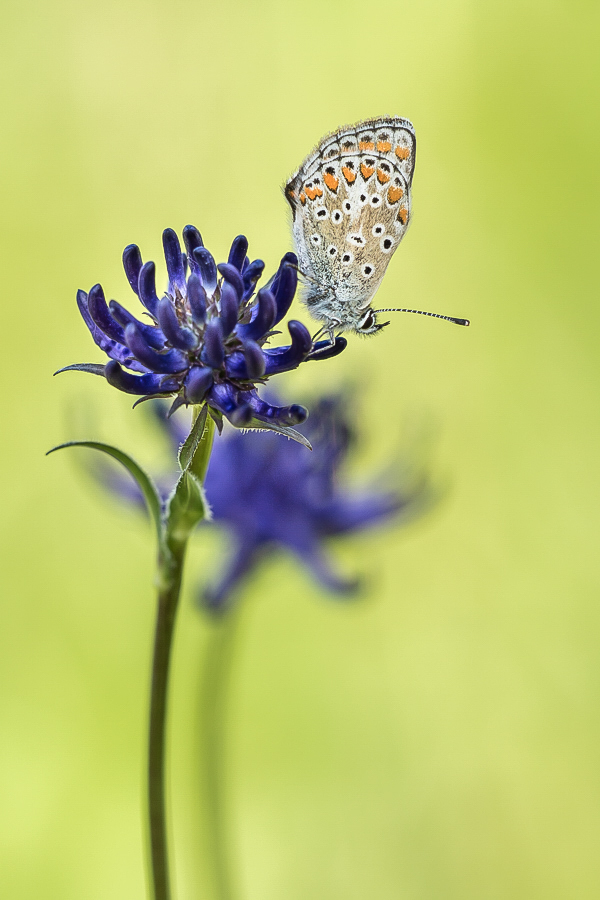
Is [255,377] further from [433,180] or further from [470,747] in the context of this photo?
[433,180]

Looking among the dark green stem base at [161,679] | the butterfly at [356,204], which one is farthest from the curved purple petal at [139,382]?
the butterfly at [356,204]

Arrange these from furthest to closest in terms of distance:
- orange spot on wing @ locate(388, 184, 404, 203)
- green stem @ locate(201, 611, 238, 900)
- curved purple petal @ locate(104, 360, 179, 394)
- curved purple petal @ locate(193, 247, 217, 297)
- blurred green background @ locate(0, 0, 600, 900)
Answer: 1. blurred green background @ locate(0, 0, 600, 900)
2. green stem @ locate(201, 611, 238, 900)
3. orange spot on wing @ locate(388, 184, 404, 203)
4. curved purple petal @ locate(193, 247, 217, 297)
5. curved purple petal @ locate(104, 360, 179, 394)

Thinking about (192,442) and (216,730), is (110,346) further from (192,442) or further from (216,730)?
(216,730)

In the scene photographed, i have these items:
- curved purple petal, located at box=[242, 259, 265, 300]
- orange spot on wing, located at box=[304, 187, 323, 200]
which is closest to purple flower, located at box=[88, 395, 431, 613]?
orange spot on wing, located at box=[304, 187, 323, 200]

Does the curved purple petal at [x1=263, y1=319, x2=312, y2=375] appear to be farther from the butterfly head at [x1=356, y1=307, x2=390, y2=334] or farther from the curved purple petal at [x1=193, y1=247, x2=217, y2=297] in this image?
the butterfly head at [x1=356, y1=307, x2=390, y2=334]

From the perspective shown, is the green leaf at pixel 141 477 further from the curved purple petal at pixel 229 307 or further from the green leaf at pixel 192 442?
the curved purple petal at pixel 229 307

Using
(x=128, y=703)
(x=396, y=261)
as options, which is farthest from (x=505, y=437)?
(x=128, y=703)
